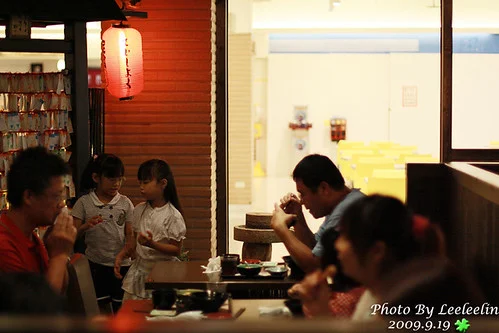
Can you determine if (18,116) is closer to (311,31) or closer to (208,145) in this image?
(208,145)

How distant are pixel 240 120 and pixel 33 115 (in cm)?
952

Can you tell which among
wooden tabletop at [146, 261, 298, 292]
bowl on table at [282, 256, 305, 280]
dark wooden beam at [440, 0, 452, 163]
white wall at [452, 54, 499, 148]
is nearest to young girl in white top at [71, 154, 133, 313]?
wooden tabletop at [146, 261, 298, 292]

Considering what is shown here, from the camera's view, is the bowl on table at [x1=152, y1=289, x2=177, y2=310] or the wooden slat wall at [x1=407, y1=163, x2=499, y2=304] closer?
the bowl on table at [x1=152, y1=289, x2=177, y2=310]

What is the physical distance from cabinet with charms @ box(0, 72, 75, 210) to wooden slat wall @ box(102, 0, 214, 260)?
1.85 metres

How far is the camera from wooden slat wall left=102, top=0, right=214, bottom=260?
7.37m

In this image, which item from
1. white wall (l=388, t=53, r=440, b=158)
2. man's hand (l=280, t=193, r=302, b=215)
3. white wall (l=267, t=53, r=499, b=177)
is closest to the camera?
man's hand (l=280, t=193, r=302, b=215)

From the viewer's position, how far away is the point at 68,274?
144 inches

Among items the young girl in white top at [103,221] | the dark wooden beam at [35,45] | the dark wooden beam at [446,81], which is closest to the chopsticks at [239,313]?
the young girl in white top at [103,221]

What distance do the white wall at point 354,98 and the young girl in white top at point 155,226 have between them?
47.8 feet

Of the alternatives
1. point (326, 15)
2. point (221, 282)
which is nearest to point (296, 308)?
point (221, 282)

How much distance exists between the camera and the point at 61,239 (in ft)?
11.0

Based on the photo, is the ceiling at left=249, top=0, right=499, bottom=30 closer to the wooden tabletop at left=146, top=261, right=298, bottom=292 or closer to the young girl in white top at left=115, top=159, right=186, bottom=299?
the young girl in white top at left=115, top=159, right=186, bottom=299

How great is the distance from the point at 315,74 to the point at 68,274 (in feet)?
60.3

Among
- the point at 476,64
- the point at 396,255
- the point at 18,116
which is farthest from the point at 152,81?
the point at 396,255
